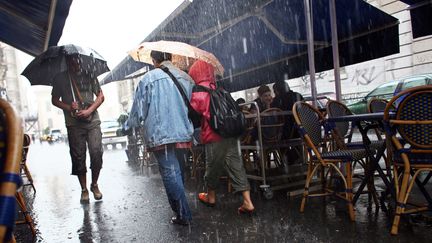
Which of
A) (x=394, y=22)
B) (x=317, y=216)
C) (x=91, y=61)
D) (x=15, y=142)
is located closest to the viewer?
(x=15, y=142)

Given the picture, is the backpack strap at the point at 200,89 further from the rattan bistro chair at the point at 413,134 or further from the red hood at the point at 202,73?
the rattan bistro chair at the point at 413,134

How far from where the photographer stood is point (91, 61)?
19.0ft

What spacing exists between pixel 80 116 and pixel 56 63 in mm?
995

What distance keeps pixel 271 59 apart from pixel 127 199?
526 cm

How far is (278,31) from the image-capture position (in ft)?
24.0

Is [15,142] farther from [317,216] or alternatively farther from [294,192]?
[294,192]

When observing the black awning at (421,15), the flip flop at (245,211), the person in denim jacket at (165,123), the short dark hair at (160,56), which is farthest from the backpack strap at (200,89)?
the black awning at (421,15)

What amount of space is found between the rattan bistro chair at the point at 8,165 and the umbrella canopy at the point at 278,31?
Answer: 18.7 feet

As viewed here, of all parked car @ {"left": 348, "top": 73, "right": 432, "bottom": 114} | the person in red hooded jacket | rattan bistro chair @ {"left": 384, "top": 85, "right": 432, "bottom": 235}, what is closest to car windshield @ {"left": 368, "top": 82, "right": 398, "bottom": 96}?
parked car @ {"left": 348, "top": 73, "right": 432, "bottom": 114}

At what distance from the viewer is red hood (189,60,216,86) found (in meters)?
4.27

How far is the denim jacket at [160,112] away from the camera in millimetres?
3754

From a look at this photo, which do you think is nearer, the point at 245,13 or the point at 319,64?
the point at 245,13

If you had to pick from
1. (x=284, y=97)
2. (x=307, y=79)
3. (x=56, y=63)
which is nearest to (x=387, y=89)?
(x=284, y=97)

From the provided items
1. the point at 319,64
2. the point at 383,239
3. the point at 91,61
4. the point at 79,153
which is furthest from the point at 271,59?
the point at 383,239
